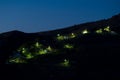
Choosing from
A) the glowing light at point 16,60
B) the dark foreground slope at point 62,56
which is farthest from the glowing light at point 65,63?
the glowing light at point 16,60

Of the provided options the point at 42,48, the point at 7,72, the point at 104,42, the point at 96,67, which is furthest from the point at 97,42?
the point at 7,72

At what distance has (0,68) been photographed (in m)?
21.0

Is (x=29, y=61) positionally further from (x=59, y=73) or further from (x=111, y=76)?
(x=111, y=76)

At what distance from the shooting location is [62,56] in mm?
25750

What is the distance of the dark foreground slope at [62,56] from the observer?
20.9m

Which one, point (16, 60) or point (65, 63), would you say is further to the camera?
point (16, 60)

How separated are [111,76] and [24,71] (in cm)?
659

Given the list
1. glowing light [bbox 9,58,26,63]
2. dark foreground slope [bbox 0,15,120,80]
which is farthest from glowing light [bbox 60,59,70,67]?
glowing light [bbox 9,58,26,63]

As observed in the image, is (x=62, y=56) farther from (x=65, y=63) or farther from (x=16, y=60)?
(x=16, y=60)

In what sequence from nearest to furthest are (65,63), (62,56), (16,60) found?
(65,63) < (16,60) < (62,56)

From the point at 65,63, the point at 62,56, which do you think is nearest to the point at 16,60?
the point at 62,56

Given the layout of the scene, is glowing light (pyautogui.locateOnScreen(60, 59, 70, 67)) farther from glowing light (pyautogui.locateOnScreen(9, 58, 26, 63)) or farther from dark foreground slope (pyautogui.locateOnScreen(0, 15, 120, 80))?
glowing light (pyautogui.locateOnScreen(9, 58, 26, 63))

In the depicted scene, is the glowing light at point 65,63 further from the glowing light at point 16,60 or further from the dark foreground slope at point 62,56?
the glowing light at point 16,60

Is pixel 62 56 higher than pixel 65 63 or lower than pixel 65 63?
higher
